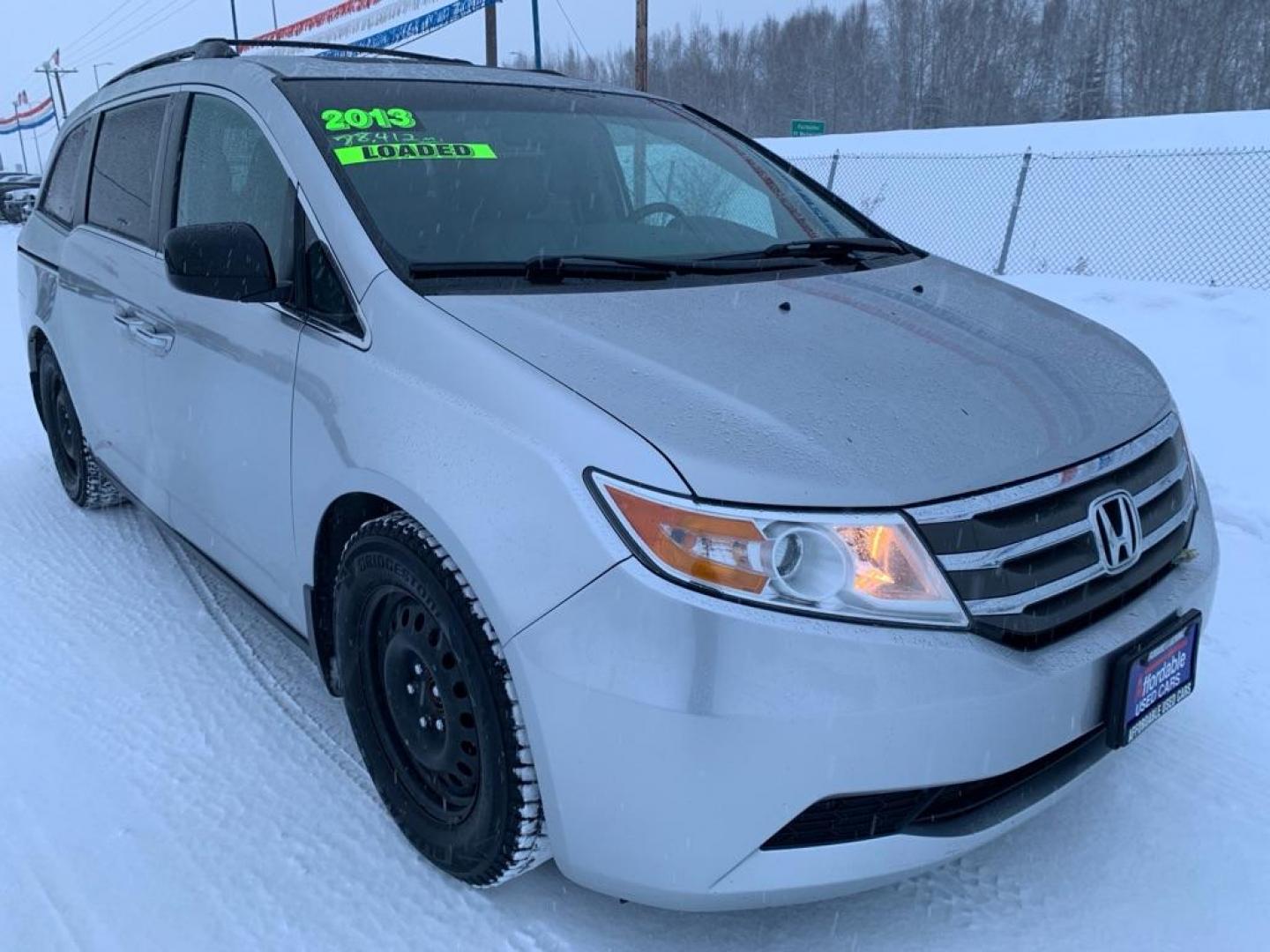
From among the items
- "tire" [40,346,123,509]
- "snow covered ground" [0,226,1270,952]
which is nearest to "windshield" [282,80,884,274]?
"snow covered ground" [0,226,1270,952]

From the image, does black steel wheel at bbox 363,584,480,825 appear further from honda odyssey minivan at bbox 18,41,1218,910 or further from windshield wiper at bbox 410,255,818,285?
windshield wiper at bbox 410,255,818,285

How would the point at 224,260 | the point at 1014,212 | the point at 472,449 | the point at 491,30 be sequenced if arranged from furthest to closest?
the point at 491,30
the point at 1014,212
the point at 224,260
the point at 472,449

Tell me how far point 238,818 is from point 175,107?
Answer: 2.08 m

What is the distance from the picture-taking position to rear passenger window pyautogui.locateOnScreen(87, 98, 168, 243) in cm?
318

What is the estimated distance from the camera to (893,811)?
1.68 m

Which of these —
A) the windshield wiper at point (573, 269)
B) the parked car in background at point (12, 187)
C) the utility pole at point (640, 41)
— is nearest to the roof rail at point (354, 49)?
the windshield wiper at point (573, 269)

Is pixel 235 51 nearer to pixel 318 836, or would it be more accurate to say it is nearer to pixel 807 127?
pixel 318 836

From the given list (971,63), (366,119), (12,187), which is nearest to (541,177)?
(366,119)

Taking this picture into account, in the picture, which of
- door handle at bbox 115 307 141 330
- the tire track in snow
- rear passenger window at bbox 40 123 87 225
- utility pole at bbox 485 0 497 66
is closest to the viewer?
the tire track in snow

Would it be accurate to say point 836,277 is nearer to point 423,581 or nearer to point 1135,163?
point 423,581

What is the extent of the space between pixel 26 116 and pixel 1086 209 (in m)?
81.0

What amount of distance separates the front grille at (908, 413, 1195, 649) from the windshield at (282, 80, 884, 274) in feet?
3.63

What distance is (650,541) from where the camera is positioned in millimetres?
1589

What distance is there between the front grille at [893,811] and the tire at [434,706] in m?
0.48
